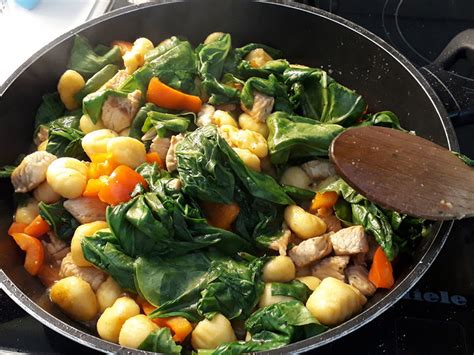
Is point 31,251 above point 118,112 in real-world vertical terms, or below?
below

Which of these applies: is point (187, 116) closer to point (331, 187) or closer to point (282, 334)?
point (331, 187)

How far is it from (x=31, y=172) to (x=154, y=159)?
423 millimetres

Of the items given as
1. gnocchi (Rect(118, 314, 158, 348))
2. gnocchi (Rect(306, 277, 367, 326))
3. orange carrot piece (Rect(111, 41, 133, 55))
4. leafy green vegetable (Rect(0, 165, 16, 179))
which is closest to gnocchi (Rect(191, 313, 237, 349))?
gnocchi (Rect(118, 314, 158, 348))

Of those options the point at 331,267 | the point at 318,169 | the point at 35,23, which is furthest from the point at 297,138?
the point at 35,23

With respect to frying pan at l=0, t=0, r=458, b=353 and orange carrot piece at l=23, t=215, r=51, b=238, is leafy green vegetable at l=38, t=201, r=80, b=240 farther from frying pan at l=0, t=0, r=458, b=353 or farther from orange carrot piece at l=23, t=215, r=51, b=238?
frying pan at l=0, t=0, r=458, b=353

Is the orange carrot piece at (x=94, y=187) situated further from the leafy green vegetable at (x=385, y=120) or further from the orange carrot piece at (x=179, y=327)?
the leafy green vegetable at (x=385, y=120)

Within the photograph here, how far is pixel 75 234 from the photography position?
1720mm

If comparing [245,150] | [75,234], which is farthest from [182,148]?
[75,234]

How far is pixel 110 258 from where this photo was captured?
1646mm

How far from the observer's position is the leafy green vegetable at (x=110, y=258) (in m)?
1.65

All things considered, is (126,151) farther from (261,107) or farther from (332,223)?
(332,223)

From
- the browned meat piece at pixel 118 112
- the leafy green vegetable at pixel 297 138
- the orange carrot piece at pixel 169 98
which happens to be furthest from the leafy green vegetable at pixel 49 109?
the leafy green vegetable at pixel 297 138

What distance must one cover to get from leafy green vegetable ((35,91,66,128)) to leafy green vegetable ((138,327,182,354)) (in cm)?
107

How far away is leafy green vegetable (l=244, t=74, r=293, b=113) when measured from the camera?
205cm
